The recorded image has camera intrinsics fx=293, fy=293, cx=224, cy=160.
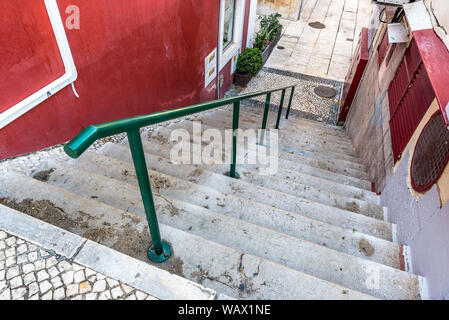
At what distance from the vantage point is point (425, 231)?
6.59ft

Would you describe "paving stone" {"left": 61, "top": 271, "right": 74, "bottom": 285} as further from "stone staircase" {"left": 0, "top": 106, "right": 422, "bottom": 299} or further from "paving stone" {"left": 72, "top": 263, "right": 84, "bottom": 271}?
"stone staircase" {"left": 0, "top": 106, "right": 422, "bottom": 299}

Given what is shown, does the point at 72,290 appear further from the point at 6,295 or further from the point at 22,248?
the point at 22,248

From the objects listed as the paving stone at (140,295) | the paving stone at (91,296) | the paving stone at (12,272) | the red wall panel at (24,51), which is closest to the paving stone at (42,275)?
the paving stone at (12,272)

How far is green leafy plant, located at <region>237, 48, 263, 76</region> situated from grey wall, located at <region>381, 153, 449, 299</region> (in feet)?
17.8

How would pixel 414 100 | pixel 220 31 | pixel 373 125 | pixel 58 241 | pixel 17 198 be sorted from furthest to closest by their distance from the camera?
pixel 220 31
pixel 373 125
pixel 414 100
pixel 17 198
pixel 58 241

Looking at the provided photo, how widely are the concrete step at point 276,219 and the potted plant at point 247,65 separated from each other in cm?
571

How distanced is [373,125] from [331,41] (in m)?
6.97

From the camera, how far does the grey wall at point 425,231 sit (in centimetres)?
167

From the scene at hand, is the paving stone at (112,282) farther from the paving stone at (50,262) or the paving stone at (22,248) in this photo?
the paving stone at (22,248)

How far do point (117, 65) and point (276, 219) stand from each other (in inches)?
100

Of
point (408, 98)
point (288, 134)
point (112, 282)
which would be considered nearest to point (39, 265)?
point (112, 282)

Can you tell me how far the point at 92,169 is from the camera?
8.76ft

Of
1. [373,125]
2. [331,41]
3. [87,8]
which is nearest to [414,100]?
[373,125]
